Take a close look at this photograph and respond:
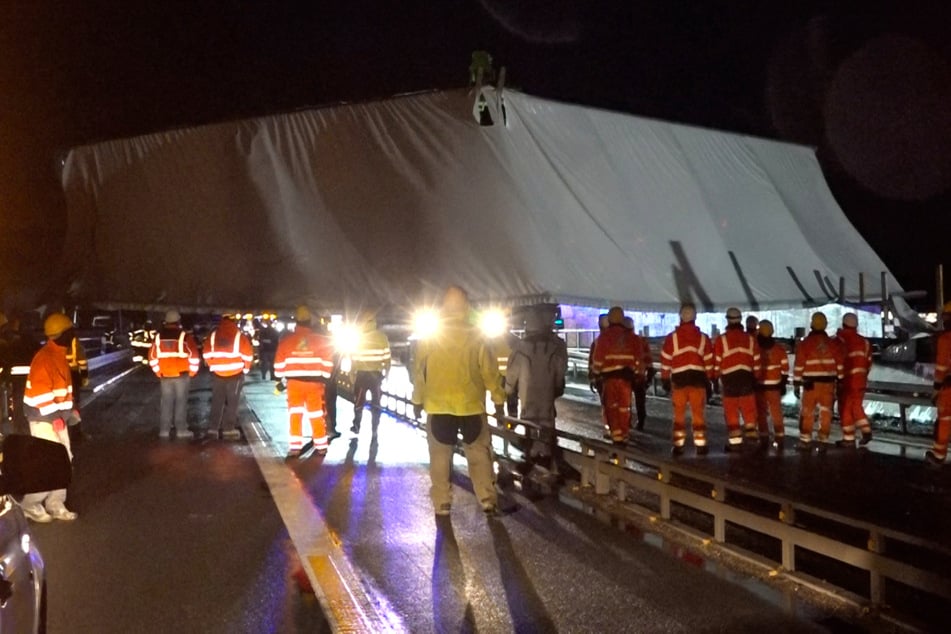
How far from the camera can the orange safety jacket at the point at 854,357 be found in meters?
13.1

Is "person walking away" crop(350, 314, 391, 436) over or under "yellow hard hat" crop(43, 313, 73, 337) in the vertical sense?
under

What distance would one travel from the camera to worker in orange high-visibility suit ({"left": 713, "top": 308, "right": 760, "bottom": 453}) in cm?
1282

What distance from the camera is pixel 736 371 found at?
12.9 m

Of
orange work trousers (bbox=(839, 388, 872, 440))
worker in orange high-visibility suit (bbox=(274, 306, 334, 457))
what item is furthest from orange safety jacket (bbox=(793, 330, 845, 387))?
worker in orange high-visibility suit (bbox=(274, 306, 334, 457))

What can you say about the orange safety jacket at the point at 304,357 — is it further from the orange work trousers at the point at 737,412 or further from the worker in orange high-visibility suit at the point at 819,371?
the worker in orange high-visibility suit at the point at 819,371

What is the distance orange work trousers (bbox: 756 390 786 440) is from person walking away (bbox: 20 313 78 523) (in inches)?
361

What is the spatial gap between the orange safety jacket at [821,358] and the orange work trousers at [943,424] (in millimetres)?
1728

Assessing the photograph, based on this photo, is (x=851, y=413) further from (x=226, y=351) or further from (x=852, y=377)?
(x=226, y=351)

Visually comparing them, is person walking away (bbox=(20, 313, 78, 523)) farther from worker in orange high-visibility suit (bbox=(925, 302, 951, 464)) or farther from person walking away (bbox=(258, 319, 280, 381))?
person walking away (bbox=(258, 319, 280, 381))

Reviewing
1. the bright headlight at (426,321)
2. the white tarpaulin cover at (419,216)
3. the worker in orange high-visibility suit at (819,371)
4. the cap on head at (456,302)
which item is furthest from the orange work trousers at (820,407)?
the cap on head at (456,302)

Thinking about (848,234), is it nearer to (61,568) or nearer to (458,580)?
(458,580)

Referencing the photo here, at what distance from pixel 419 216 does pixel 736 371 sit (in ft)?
15.2

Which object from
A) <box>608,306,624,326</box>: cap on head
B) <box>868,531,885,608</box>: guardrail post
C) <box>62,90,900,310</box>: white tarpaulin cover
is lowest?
<box>868,531,885,608</box>: guardrail post

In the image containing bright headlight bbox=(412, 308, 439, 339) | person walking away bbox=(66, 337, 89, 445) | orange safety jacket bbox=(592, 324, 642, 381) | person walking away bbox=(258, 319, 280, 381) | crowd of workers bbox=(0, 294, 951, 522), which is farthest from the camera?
person walking away bbox=(258, 319, 280, 381)
